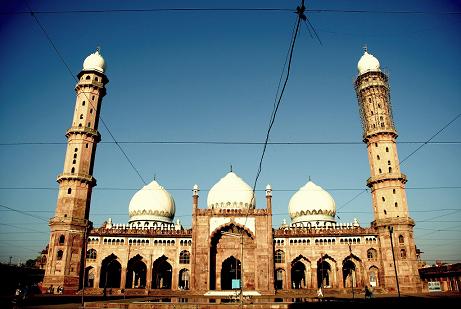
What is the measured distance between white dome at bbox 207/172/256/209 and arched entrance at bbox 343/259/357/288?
41.9 ft

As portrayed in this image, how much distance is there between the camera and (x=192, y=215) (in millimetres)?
39094

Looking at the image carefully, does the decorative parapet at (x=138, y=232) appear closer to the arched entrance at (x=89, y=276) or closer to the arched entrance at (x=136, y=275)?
the arched entrance at (x=136, y=275)

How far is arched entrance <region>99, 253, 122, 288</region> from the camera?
38.6 meters

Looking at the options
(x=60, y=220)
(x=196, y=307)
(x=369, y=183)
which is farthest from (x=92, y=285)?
(x=369, y=183)

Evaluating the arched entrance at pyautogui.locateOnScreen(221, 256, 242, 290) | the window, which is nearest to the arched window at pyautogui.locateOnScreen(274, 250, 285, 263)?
the arched entrance at pyautogui.locateOnScreen(221, 256, 242, 290)

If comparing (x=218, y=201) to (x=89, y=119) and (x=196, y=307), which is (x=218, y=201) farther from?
(x=196, y=307)

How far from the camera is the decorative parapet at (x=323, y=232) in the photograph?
128ft

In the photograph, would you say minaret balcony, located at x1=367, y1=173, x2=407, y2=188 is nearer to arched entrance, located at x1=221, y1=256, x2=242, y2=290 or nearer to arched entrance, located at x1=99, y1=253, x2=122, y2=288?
arched entrance, located at x1=221, y1=256, x2=242, y2=290

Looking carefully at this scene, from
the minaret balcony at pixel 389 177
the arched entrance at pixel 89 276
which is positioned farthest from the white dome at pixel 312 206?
the arched entrance at pixel 89 276

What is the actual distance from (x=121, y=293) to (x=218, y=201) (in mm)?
14658

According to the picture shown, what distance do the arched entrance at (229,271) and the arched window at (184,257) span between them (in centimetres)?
406

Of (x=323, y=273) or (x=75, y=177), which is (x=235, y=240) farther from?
(x=75, y=177)

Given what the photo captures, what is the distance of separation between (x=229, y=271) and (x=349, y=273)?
14044 millimetres

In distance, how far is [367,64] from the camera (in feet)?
139
